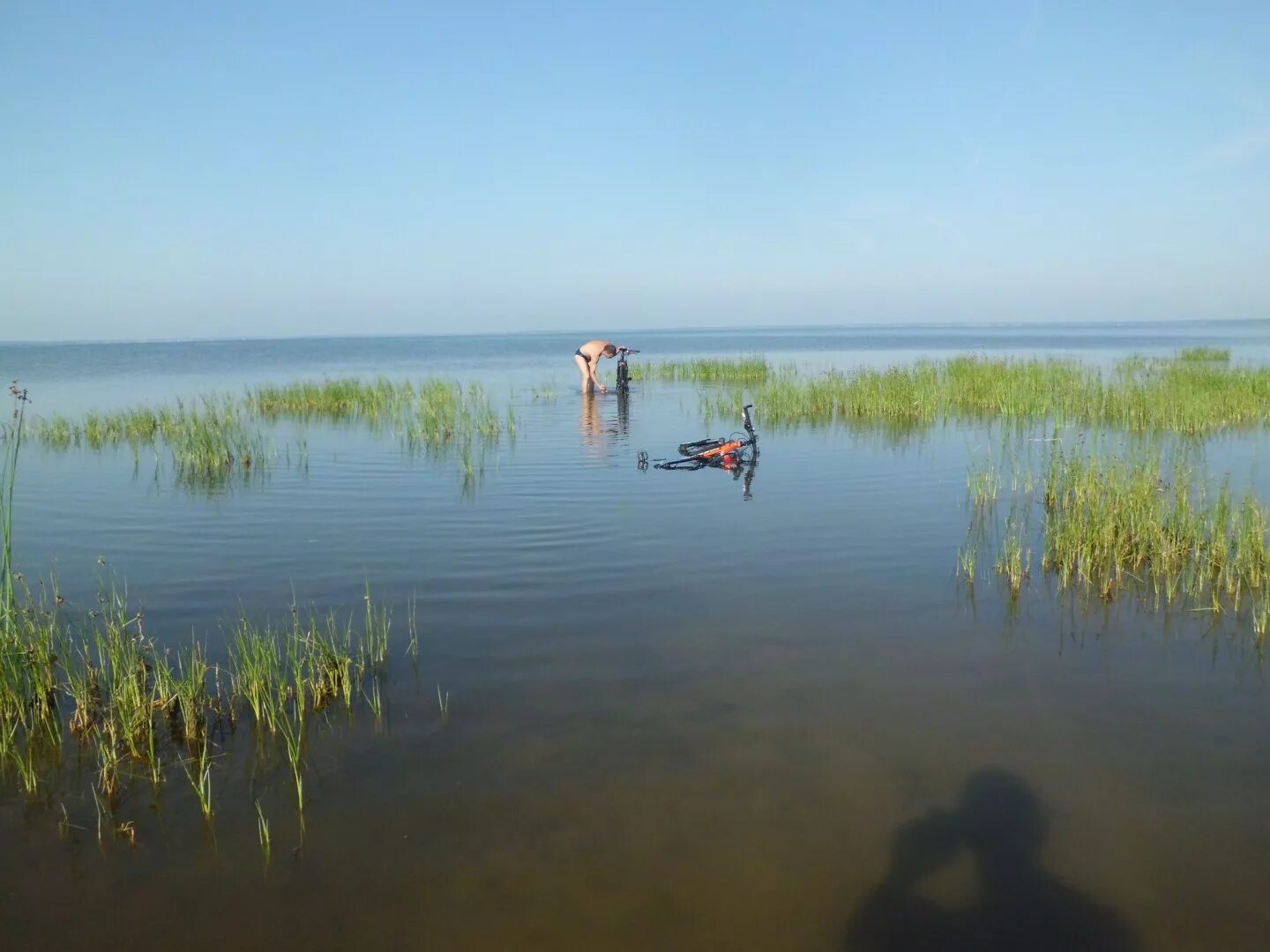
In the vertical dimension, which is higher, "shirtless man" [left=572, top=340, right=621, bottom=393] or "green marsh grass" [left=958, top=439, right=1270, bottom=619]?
"shirtless man" [left=572, top=340, right=621, bottom=393]

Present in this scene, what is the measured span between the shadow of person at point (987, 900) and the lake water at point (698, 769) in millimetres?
16

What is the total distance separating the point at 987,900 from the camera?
12.7 feet

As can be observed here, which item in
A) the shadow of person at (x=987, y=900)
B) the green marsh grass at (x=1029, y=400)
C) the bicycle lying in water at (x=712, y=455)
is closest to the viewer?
the shadow of person at (x=987, y=900)

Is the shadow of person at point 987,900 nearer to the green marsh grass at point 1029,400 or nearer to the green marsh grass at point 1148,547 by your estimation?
the green marsh grass at point 1148,547

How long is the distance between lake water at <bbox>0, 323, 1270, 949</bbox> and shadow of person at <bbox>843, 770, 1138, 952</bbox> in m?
0.02

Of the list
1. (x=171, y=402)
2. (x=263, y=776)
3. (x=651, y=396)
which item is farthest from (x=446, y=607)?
(x=171, y=402)

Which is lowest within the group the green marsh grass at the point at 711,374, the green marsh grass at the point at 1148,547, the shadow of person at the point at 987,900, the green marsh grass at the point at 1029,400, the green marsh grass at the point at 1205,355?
the shadow of person at the point at 987,900

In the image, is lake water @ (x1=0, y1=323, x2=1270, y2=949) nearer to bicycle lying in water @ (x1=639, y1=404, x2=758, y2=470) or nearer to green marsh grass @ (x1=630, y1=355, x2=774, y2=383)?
bicycle lying in water @ (x1=639, y1=404, x2=758, y2=470)

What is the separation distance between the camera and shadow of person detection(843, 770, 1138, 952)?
3.63 meters

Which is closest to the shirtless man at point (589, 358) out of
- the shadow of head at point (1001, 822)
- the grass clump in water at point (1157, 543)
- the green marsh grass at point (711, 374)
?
the green marsh grass at point (711, 374)

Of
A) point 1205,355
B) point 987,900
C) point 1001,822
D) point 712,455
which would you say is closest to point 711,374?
point 712,455

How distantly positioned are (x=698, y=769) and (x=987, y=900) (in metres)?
1.66

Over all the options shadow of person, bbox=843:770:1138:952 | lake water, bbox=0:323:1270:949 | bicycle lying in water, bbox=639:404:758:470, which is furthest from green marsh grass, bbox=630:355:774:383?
shadow of person, bbox=843:770:1138:952

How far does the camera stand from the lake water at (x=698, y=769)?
3803 mm
